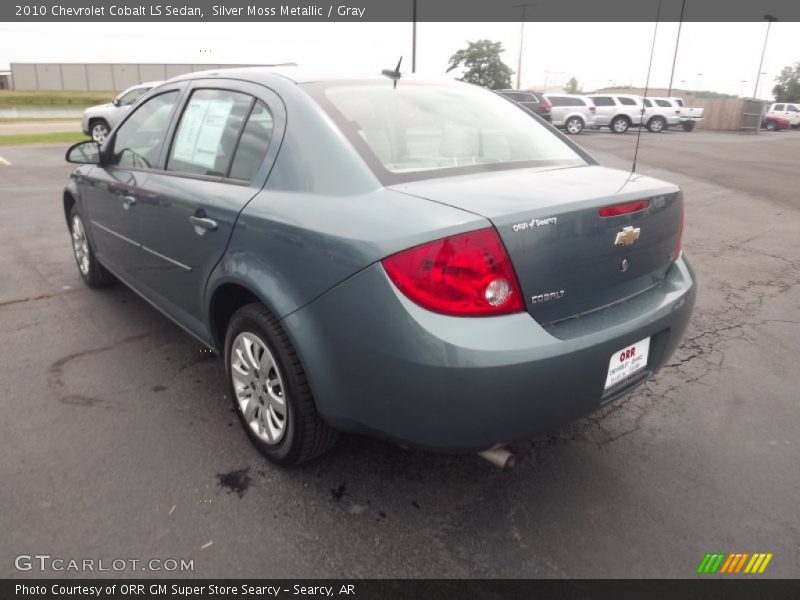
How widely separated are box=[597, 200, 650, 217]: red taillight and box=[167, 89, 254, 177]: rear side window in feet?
5.38

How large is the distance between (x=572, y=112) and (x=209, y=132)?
92.1ft

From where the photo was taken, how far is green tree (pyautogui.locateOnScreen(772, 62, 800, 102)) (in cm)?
7207

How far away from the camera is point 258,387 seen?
259cm

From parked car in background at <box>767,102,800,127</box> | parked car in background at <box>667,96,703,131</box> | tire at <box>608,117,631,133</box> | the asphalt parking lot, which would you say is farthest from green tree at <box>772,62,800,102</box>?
the asphalt parking lot

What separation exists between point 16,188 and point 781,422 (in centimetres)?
1114

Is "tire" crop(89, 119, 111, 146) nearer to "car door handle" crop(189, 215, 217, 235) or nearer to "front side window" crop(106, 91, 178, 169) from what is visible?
"front side window" crop(106, 91, 178, 169)

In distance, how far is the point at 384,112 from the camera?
2635mm

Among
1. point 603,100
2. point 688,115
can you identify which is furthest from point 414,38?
point 688,115

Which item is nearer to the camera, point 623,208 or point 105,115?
point 623,208

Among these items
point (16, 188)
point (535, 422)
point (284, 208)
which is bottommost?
point (16, 188)

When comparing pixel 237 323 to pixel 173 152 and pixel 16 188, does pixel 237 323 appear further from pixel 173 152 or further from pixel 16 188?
pixel 16 188

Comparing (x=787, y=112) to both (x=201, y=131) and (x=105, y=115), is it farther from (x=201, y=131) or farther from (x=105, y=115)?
(x=201, y=131)

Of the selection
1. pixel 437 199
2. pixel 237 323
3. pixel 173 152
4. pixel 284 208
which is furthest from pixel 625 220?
pixel 173 152

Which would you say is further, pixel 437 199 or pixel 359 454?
pixel 359 454
